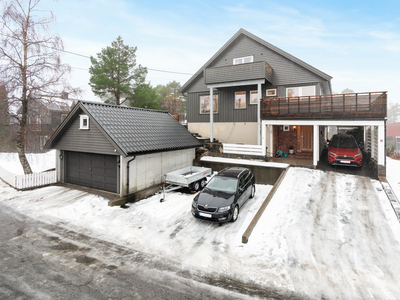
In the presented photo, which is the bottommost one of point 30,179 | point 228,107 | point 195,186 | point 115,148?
point 195,186

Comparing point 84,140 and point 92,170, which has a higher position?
point 84,140

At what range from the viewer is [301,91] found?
61.6ft

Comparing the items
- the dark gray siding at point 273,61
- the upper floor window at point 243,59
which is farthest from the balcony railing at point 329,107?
the upper floor window at point 243,59

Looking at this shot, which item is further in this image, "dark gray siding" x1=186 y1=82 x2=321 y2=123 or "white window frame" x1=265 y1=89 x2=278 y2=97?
"dark gray siding" x1=186 y1=82 x2=321 y2=123

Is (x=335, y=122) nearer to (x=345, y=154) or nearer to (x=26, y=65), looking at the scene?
(x=345, y=154)

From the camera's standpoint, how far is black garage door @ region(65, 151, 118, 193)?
518 inches

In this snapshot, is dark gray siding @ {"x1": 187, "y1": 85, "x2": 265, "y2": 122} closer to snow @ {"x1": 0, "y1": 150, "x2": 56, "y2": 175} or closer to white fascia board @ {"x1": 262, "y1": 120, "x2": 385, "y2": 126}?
white fascia board @ {"x1": 262, "y1": 120, "x2": 385, "y2": 126}

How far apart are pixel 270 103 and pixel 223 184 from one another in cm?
927

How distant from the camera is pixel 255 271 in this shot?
634cm

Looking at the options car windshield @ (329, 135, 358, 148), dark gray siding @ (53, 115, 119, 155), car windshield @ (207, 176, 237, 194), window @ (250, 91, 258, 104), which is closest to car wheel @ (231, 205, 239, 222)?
car windshield @ (207, 176, 237, 194)

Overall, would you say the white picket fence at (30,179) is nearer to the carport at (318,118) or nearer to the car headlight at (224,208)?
the car headlight at (224,208)

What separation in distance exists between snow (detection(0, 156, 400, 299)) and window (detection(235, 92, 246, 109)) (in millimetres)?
9766

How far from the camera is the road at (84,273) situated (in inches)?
215

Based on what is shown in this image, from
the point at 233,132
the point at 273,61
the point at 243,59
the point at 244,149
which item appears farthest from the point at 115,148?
the point at 273,61
